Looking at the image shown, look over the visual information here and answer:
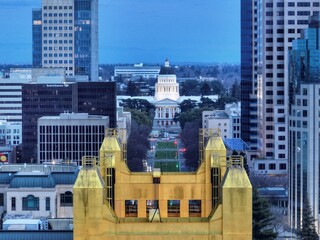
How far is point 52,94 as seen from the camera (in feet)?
468

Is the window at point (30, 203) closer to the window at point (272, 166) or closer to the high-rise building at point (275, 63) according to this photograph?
the window at point (272, 166)

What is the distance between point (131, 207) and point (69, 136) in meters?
96.7

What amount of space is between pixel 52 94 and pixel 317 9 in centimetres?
3846

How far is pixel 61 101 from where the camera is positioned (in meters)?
142

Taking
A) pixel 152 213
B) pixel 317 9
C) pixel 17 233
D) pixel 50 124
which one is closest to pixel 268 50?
pixel 317 9

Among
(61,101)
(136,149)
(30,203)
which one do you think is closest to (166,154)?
(136,149)

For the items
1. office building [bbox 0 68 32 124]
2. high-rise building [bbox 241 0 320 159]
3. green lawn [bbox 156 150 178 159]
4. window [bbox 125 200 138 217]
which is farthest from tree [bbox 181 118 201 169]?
window [bbox 125 200 138 217]

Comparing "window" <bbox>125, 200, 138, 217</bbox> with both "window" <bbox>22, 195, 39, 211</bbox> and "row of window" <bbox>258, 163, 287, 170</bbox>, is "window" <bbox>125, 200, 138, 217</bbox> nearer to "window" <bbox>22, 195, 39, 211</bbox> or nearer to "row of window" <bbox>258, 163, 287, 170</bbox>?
"window" <bbox>22, 195, 39, 211</bbox>

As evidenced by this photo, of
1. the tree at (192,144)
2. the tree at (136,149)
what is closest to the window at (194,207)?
the tree at (136,149)

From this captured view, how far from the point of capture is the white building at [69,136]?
11738 centimetres

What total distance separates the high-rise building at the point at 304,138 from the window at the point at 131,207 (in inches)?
2088

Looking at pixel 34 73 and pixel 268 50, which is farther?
pixel 34 73

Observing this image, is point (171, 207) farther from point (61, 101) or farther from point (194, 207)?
point (61, 101)

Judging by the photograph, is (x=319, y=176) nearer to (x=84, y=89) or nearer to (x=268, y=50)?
(x=268, y=50)
